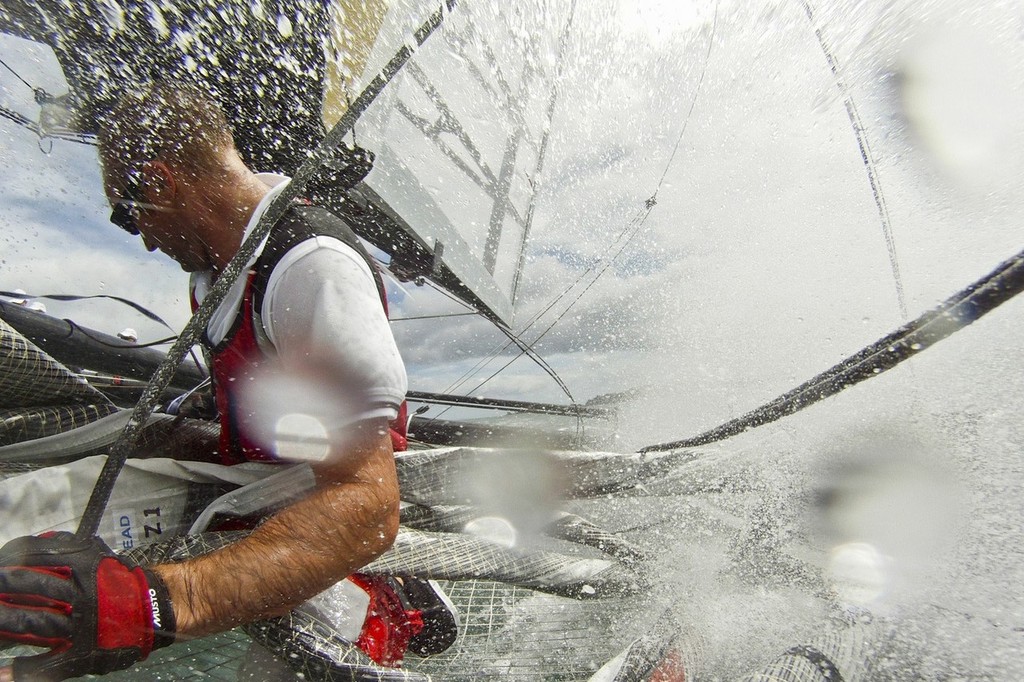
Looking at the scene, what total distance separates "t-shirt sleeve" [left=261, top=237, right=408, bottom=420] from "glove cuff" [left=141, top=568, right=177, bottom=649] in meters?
0.48

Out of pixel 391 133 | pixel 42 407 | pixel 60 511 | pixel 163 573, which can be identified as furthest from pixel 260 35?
pixel 163 573

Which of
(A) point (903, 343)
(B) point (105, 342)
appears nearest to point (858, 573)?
(A) point (903, 343)

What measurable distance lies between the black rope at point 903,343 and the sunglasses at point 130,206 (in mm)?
1909

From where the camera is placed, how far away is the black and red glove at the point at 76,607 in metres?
0.90

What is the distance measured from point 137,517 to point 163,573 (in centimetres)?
47

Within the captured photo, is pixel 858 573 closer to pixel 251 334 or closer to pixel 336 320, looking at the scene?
pixel 336 320

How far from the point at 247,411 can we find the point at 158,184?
67cm

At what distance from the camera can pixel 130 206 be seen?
1.50 m

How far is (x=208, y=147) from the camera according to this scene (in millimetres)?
1469

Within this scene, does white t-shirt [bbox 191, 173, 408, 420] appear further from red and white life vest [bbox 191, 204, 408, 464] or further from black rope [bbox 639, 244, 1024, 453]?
black rope [bbox 639, 244, 1024, 453]

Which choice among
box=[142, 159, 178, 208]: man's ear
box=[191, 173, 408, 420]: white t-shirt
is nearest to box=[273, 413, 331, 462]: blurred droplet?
box=[191, 173, 408, 420]: white t-shirt

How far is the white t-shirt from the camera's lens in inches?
44.9

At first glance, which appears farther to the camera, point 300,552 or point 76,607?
point 300,552

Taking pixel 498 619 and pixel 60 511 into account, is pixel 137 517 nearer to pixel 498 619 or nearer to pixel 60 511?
pixel 60 511
